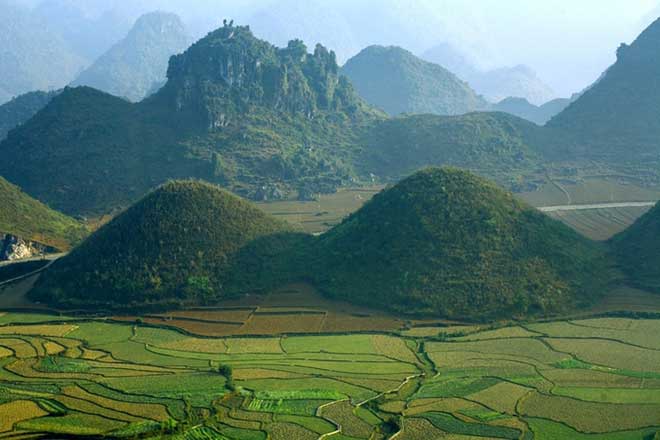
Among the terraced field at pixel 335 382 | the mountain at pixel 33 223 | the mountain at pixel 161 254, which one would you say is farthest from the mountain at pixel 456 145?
the terraced field at pixel 335 382

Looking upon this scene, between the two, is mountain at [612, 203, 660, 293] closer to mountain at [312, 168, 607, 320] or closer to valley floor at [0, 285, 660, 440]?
mountain at [312, 168, 607, 320]

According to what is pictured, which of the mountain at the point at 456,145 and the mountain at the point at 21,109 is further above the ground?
the mountain at the point at 21,109

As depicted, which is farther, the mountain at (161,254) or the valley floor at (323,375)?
the mountain at (161,254)

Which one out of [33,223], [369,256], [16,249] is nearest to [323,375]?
[369,256]

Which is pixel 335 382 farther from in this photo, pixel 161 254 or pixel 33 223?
pixel 33 223

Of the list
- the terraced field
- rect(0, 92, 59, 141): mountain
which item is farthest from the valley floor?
rect(0, 92, 59, 141): mountain

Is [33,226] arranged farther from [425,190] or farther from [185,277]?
[425,190]

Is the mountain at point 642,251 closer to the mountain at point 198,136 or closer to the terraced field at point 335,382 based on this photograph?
the terraced field at point 335,382

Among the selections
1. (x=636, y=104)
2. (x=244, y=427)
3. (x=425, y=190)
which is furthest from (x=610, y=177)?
(x=244, y=427)
